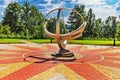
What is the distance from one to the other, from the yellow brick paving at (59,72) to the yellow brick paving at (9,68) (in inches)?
72.9

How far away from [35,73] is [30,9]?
58.9 m

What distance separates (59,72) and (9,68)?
132 inches

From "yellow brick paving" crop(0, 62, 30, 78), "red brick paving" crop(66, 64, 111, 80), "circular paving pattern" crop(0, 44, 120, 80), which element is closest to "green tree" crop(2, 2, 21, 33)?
"circular paving pattern" crop(0, 44, 120, 80)

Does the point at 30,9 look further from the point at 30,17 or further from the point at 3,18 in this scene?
the point at 3,18

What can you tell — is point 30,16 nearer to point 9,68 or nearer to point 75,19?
point 75,19

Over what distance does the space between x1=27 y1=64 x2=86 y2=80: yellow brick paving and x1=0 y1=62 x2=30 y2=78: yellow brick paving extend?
1.85 meters

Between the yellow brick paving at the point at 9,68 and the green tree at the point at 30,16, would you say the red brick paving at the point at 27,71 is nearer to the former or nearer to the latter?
the yellow brick paving at the point at 9,68

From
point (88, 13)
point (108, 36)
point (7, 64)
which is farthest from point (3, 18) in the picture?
point (7, 64)

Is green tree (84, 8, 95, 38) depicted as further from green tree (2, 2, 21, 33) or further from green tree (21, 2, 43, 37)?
green tree (2, 2, 21, 33)

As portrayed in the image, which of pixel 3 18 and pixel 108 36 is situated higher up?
pixel 3 18

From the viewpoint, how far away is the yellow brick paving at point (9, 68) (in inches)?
530

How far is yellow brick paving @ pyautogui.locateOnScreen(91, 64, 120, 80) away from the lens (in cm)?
1335

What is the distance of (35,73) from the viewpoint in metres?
13.6

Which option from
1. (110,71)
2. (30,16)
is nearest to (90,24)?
(30,16)
